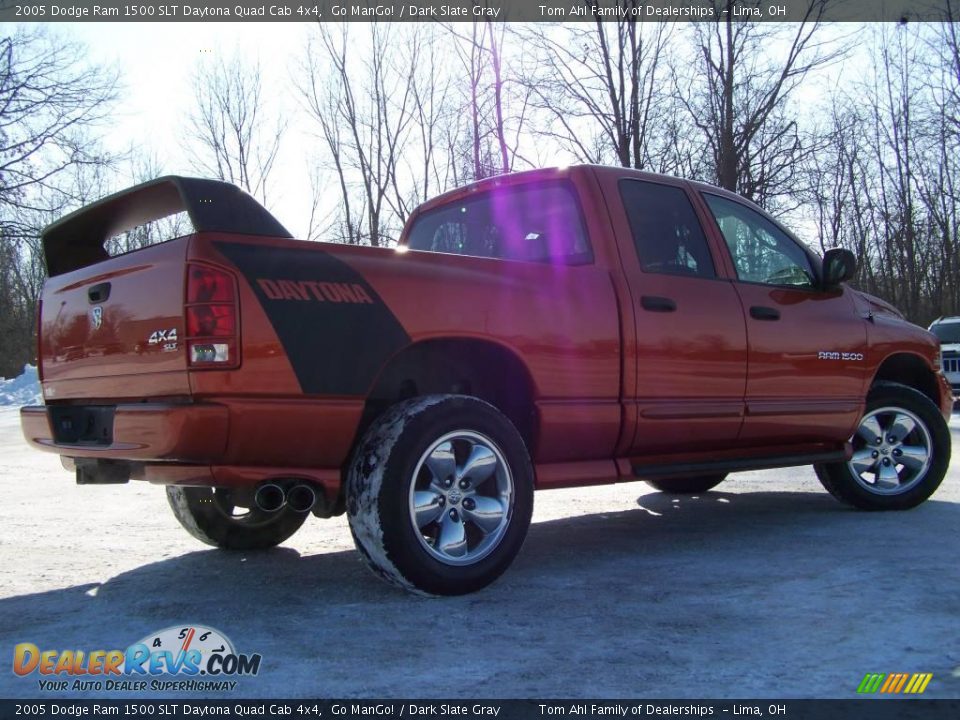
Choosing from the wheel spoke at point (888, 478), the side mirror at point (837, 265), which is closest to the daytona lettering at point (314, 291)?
the side mirror at point (837, 265)

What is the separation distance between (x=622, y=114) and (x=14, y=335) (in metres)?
26.7

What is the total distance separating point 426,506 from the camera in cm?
346

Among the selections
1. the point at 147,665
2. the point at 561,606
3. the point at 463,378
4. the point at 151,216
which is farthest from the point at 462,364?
the point at 147,665

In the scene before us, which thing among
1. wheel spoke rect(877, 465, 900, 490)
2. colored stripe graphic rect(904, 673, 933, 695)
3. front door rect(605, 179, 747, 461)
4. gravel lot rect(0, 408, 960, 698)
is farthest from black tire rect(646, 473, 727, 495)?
colored stripe graphic rect(904, 673, 933, 695)

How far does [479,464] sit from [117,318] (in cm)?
160

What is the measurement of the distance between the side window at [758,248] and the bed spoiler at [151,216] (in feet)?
9.01

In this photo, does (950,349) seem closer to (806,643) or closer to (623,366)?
(623,366)

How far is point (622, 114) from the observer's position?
680 inches

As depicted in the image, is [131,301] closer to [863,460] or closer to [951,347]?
[863,460]

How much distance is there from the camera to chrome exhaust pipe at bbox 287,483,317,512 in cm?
332

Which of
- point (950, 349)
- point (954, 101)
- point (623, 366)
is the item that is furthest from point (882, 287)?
point (623, 366)

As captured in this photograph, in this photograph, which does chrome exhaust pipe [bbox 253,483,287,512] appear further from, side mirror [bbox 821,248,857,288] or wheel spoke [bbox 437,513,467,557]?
side mirror [bbox 821,248,857,288]

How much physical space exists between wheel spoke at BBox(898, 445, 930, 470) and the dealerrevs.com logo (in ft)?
14.7

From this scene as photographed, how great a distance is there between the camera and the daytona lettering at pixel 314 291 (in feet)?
10.3
